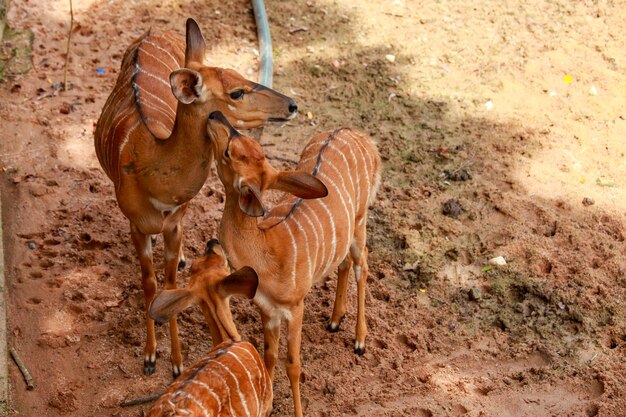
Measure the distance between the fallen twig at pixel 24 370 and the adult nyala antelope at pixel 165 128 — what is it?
0.67 m

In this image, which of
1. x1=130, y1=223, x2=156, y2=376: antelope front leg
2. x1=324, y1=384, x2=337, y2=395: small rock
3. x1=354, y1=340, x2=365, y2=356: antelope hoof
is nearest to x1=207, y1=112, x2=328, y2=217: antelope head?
x1=130, y1=223, x2=156, y2=376: antelope front leg

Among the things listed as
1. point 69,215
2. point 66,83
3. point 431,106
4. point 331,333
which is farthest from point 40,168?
point 431,106

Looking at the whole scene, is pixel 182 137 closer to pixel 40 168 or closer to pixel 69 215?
pixel 69 215

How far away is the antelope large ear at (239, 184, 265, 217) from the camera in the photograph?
3.94 m

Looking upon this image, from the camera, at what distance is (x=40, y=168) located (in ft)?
20.8

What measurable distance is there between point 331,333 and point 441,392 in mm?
854

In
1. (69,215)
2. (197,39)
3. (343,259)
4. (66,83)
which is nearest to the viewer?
(197,39)

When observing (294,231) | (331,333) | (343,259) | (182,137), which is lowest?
(331,333)

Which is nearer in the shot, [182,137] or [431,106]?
[182,137]

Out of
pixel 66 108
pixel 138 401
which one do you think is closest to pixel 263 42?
pixel 66 108

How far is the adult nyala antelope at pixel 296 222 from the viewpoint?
403cm

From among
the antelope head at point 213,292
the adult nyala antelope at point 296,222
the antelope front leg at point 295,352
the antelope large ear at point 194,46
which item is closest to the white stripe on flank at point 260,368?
the antelope head at point 213,292

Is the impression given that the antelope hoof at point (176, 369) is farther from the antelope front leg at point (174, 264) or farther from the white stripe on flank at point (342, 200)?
the white stripe on flank at point (342, 200)

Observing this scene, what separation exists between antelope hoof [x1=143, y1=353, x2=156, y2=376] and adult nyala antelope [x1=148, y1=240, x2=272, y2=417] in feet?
3.49
